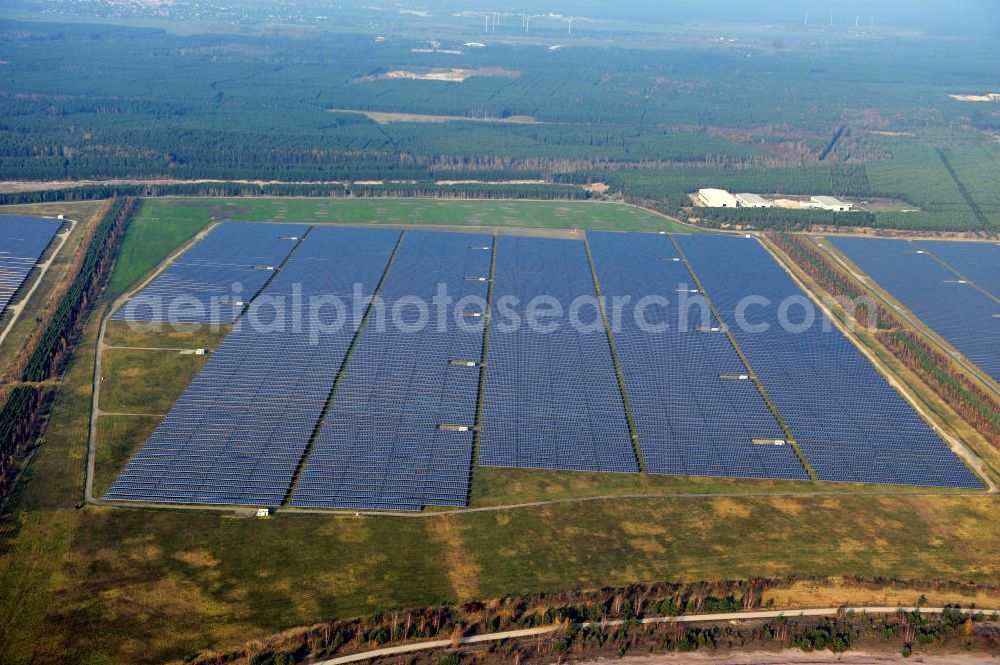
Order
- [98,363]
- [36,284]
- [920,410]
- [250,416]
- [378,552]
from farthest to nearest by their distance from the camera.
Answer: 1. [36,284]
2. [98,363]
3. [920,410]
4. [250,416]
5. [378,552]

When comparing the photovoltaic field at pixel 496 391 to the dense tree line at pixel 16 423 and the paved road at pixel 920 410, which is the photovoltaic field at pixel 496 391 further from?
the dense tree line at pixel 16 423

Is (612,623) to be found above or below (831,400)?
below

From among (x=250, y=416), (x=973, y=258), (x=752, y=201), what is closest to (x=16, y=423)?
(x=250, y=416)

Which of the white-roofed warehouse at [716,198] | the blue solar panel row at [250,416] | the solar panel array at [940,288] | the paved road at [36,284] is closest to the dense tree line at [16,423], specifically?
the blue solar panel row at [250,416]

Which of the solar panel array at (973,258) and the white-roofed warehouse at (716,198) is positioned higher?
the white-roofed warehouse at (716,198)

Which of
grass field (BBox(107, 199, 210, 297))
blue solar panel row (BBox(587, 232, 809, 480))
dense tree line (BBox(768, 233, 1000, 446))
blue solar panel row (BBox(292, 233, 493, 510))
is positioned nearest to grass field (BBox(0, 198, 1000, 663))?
blue solar panel row (BBox(292, 233, 493, 510))

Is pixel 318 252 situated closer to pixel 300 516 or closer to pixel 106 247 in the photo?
pixel 106 247

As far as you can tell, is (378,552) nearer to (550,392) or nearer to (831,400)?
(550,392)
